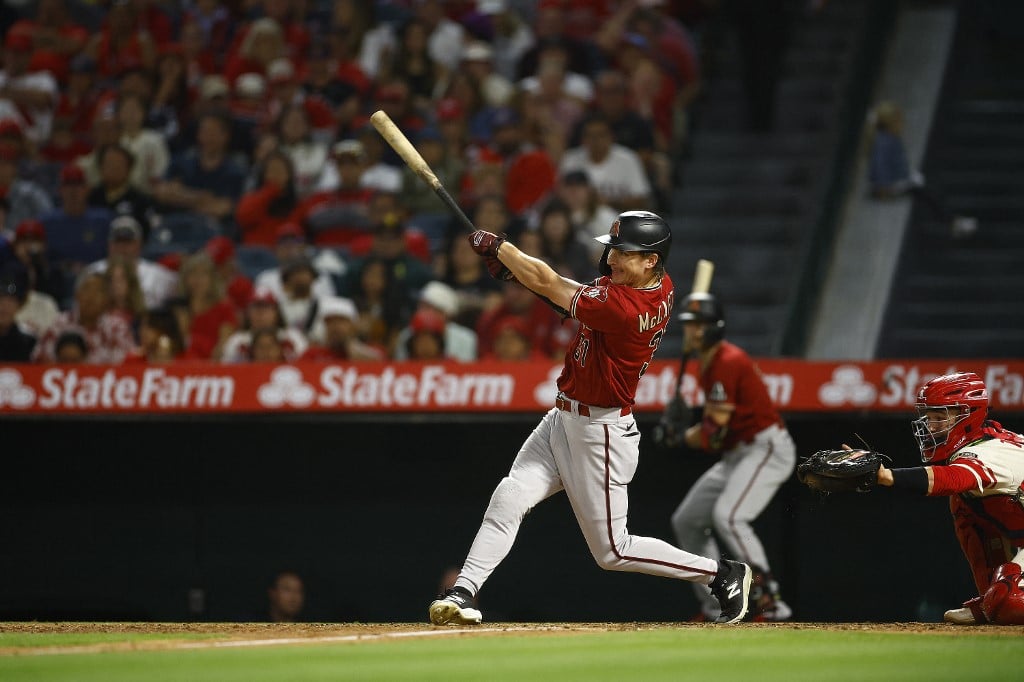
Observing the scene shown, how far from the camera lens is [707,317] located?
802cm

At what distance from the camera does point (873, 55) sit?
11.5 metres

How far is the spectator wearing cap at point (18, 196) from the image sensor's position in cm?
1127

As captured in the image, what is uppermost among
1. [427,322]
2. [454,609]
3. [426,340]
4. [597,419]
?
[427,322]

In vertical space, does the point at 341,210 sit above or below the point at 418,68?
below

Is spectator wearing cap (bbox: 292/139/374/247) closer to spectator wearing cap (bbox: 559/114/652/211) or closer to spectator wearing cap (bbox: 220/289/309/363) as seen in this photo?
spectator wearing cap (bbox: 220/289/309/363)

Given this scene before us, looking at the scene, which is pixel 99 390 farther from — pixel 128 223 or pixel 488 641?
pixel 488 641

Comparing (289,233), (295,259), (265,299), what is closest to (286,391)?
(265,299)

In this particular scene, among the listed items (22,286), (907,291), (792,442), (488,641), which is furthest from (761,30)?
(488,641)

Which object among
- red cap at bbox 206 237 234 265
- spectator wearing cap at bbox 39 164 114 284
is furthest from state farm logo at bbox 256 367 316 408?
spectator wearing cap at bbox 39 164 114 284

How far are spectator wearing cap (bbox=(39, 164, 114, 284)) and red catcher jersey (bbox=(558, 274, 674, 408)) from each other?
5871 millimetres

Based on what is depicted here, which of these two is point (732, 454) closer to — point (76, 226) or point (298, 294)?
point (298, 294)

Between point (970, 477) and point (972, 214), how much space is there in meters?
5.88

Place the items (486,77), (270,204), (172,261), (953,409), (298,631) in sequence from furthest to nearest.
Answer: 1. (486,77)
2. (270,204)
3. (172,261)
4. (953,409)
5. (298,631)

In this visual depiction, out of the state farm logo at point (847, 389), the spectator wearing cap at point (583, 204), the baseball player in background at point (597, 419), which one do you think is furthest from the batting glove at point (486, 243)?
the spectator wearing cap at point (583, 204)
